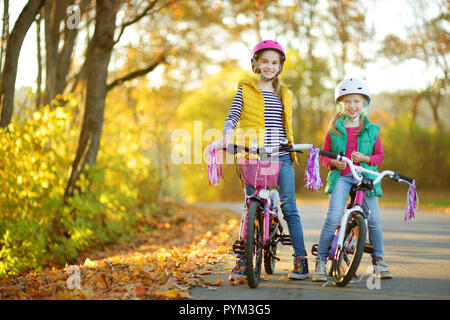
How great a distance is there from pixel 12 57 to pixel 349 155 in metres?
6.49

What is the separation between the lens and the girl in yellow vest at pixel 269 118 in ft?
17.7

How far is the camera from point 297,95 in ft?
90.6

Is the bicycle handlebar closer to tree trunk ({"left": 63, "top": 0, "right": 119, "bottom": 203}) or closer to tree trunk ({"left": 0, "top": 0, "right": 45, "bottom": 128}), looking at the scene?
tree trunk ({"left": 0, "top": 0, "right": 45, "bottom": 128})

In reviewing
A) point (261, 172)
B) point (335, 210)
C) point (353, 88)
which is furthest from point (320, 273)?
point (353, 88)

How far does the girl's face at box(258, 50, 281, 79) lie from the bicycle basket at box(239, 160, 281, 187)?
830mm

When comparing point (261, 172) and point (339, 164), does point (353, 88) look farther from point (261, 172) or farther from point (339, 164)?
point (261, 172)

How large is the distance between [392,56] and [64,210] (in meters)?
22.6

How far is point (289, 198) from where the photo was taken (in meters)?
5.50

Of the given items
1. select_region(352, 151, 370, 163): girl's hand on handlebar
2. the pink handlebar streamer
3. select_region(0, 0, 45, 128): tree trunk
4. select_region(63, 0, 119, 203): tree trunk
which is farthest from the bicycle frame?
select_region(63, 0, 119, 203): tree trunk

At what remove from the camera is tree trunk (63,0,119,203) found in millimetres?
11258

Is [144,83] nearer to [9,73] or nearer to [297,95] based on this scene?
[297,95]

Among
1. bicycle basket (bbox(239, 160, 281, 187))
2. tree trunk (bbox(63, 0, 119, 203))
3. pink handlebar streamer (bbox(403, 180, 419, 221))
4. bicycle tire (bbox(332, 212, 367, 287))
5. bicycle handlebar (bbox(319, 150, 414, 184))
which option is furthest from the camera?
tree trunk (bbox(63, 0, 119, 203))

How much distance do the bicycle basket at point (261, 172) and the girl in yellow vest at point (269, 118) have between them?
8 centimetres
